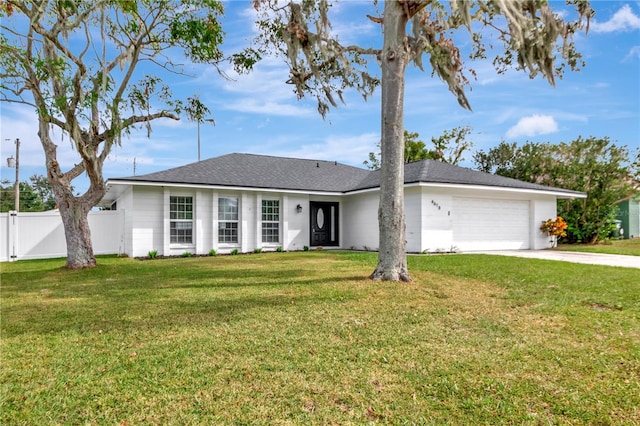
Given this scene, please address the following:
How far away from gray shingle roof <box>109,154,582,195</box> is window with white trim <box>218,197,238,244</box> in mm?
847

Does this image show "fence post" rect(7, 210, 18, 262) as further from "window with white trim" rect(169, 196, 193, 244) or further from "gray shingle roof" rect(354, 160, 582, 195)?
"gray shingle roof" rect(354, 160, 582, 195)

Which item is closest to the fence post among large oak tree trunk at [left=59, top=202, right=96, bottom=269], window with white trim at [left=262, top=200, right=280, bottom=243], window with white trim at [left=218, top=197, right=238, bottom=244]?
large oak tree trunk at [left=59, top=202, right=96, bottom=269]

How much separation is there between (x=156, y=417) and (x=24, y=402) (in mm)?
1078

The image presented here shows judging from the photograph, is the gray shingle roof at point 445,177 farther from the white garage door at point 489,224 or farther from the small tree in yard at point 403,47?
the small tree in yard at point 403,47

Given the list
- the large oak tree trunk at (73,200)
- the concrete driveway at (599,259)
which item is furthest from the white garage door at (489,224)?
the large oak tree trunk at (73,200)

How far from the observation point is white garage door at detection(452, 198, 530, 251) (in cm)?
1416

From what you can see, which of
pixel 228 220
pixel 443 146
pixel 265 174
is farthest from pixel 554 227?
pixel 443 146

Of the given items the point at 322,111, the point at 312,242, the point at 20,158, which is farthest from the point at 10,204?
the point at 322,111

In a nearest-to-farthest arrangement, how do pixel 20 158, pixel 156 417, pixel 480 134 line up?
pixel 156 417 < pixel 480 134 < pixel 20 158

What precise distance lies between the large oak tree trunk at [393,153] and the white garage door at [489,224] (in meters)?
7.88

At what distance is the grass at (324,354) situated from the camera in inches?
102

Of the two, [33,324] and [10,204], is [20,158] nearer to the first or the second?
[10,204]

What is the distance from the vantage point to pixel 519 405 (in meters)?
2.65

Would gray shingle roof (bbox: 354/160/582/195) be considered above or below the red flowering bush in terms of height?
above
